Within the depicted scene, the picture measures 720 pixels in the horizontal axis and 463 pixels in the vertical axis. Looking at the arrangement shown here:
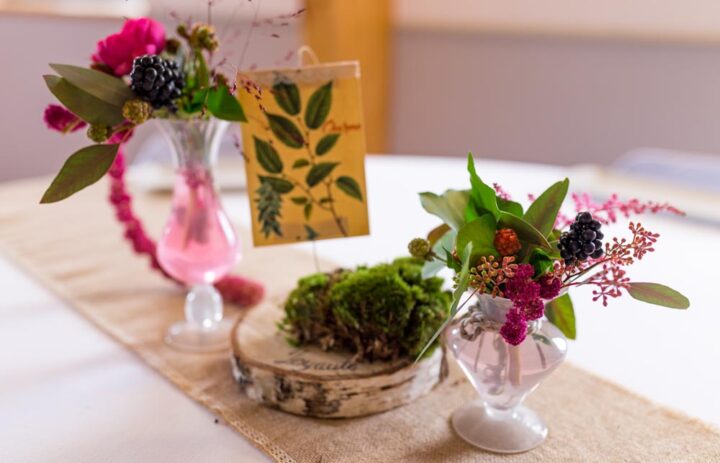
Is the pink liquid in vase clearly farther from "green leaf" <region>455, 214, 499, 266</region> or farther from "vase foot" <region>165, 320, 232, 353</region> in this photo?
"green leaf" <region>455, 214, 499, 266</region>

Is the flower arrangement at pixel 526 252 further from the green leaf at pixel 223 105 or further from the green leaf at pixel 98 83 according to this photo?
the green leaf at pixel 98 83

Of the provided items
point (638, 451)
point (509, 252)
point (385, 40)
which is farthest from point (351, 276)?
point (385, 40)

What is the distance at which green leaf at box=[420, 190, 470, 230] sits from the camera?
0.73 meters

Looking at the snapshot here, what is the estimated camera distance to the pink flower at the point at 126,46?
810mm

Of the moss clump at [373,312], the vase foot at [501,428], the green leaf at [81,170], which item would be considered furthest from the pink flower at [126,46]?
the vase foot at [501,428]

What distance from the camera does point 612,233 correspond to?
4.63 feet

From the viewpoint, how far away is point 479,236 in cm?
67

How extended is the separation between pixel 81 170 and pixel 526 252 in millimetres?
477

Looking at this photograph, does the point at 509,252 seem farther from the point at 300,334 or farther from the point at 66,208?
the point at 66,208

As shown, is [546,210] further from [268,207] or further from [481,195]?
[268,207]

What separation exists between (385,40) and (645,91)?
128cm

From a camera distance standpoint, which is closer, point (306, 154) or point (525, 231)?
point (525, 231)

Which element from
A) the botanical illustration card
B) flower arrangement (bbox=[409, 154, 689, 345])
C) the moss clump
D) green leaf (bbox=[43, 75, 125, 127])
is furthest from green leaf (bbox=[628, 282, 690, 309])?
green leaf (bbox=[43, 75, 125, 127])

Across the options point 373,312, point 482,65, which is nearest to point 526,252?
point 373,312
